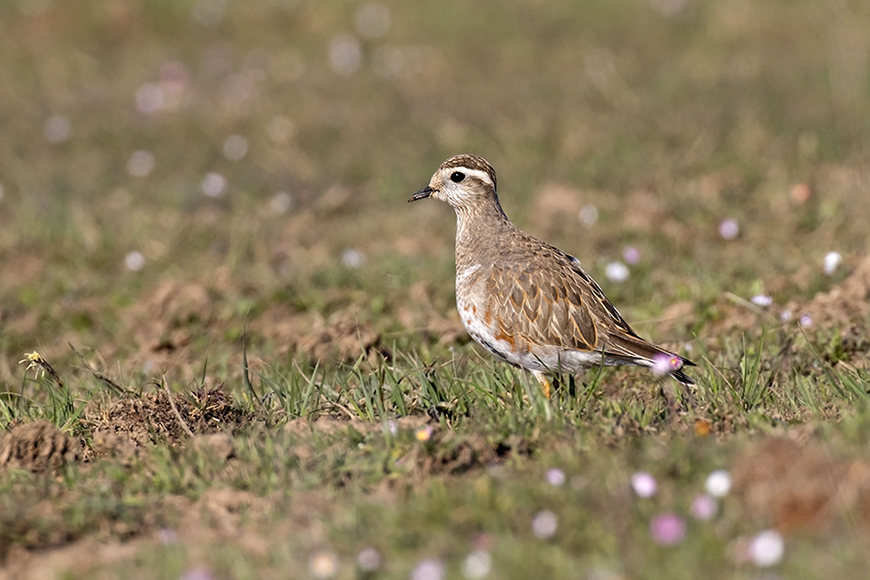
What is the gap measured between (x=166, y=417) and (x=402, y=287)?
346 centimetres

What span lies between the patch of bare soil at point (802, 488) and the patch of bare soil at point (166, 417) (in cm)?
261

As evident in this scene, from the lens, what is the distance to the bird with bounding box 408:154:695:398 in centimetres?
599

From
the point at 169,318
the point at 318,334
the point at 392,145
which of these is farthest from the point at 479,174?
the point at 392,145

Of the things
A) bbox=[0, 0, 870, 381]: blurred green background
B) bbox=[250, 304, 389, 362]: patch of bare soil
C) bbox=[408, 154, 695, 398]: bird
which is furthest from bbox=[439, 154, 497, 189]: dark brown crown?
bbox=[0, 0, 870, 381]: blurred green background

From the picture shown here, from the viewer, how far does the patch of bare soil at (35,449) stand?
5.11 m

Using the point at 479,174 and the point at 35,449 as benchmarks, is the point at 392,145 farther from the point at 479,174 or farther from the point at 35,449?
the point at 35,449

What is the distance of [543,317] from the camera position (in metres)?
6.10

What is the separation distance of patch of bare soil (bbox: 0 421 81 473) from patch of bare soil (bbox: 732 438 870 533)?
3.13 m

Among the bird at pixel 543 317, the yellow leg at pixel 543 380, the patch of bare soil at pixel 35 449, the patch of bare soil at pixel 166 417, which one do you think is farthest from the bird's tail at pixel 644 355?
the patch of bare soil at pixel 35 449

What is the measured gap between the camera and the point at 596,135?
510 inches

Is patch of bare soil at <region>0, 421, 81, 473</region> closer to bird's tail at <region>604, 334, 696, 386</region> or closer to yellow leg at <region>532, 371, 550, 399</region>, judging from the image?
yellow leg at <region>532, 371, 550, 399</region>

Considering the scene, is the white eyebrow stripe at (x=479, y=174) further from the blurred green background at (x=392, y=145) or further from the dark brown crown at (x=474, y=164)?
the blurred green background at (x=392, y=145)

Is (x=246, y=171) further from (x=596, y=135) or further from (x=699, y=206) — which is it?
(x=699, y=206)

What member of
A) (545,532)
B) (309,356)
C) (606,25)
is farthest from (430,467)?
(606,25)
